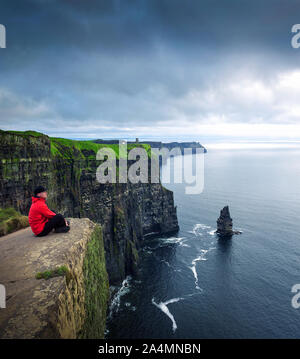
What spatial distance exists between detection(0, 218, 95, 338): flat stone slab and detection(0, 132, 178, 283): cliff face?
15.0 m

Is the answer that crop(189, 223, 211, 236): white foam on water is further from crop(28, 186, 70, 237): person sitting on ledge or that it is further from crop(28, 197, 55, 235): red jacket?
crop(28, 197, 55, 235): red jacket

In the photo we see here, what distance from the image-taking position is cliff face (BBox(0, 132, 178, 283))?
81.4 ft

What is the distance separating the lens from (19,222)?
14.8 meters

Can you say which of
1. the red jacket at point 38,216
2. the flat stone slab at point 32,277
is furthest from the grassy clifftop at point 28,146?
the red jacket at point 38,216

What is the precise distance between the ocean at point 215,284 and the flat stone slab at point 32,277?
37.0 meters

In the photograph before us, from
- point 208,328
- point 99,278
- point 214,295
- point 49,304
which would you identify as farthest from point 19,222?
point 214,295

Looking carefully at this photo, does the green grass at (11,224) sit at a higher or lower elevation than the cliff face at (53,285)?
higher

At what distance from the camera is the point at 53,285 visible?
724cm

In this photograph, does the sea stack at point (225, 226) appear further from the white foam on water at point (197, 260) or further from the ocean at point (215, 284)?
the white foam on water at point (197, 260)

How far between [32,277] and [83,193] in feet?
137

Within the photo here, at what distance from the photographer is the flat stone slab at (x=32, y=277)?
5.80 meters

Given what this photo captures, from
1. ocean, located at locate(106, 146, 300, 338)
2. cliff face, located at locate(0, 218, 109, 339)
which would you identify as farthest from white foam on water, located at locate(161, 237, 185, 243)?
cliff face, located at locate(0, 218, 109, 339)

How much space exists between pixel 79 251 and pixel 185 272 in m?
55.6

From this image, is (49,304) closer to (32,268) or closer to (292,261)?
(32,268)
